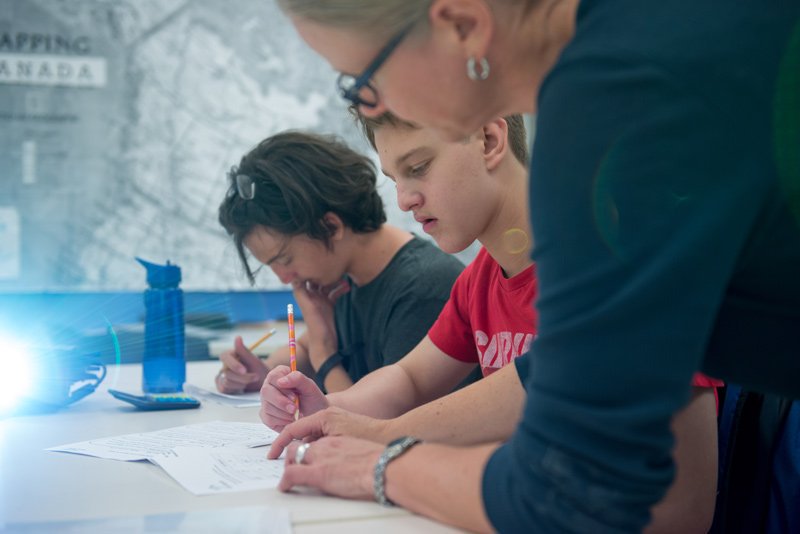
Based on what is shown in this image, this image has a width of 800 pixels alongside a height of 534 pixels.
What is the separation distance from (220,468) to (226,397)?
74cm

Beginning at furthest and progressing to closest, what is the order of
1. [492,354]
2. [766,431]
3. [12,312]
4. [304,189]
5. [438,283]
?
[12,312] → [304,189] → [438,283] → [492,354] → [766,431]

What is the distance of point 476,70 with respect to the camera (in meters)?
0.68

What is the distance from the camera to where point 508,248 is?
52.4 inches

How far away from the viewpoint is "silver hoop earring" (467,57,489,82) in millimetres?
674

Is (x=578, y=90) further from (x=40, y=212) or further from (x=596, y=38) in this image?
(x=40, y=212)

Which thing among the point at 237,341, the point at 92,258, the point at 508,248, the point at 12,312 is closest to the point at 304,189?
the point at 237,341

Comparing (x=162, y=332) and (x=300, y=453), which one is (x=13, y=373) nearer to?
(x=162, y=332)

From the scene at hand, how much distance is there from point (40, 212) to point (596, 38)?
103 inches

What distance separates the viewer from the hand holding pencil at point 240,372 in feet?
5.74

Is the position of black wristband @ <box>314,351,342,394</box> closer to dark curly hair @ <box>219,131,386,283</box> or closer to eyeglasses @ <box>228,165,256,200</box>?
dark curly hair @ <box>219,131,386,283</box>

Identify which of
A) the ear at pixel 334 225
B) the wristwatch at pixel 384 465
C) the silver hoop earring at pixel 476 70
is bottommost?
the wristwatch at pixel 384 465

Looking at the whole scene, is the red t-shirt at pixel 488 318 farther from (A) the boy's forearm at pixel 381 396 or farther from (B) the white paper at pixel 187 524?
(B) the white paper at pixel 187 524

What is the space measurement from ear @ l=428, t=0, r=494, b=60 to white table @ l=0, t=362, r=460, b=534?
42 cm

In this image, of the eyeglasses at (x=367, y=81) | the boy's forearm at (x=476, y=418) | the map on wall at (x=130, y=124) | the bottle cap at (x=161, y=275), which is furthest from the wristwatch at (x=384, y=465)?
the map on wall at (x=130, y=124)
